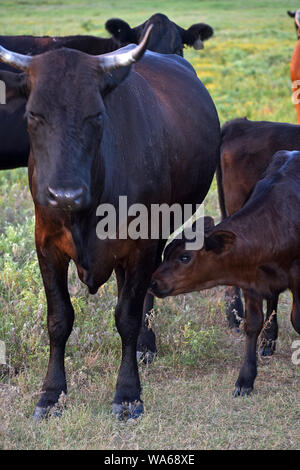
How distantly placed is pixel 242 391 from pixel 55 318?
1.32 meters

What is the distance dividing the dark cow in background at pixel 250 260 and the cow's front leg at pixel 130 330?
367 mm

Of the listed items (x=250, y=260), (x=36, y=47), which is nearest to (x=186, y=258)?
(x=250, y=260)

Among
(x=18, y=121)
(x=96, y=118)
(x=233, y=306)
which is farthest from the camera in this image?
(x=233, y=306)

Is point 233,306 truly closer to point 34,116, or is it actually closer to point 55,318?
point 55,318

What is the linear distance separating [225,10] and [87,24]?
52.2 feet

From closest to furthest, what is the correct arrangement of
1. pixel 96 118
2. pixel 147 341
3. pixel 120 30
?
pixel 96 118, pixel 147 341, pixel 120 30

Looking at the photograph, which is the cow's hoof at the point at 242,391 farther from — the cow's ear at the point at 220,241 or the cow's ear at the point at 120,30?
the cow's ear at the point at 120,30

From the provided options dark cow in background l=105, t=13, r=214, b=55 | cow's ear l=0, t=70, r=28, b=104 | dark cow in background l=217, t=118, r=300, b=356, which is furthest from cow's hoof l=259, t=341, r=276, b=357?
dark cow in background l=105, t=13, r=214, b=55

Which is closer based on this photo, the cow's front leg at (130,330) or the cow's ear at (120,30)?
the cow's front leg at (130,330)

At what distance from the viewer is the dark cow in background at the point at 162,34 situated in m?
7.84

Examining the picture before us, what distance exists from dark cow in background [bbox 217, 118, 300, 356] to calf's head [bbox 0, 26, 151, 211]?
2.36m

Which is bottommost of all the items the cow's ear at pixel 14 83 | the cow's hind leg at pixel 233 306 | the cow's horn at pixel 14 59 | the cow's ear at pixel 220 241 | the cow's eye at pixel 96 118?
the cow's hind leg at pixel 233 306

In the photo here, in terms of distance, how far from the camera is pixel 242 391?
5070 millimetres

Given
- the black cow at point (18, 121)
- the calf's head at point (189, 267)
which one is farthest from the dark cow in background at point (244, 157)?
the black cow at point (18, 121)
